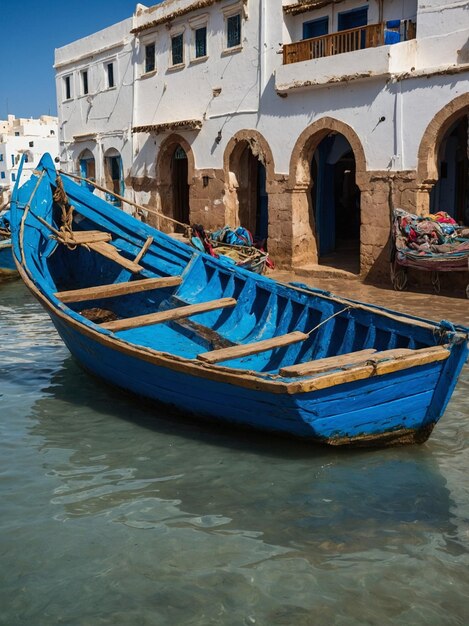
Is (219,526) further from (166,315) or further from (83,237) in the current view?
(83,237)

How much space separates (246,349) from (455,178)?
1026 centimetres

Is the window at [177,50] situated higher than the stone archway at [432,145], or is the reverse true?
the window at [177,50]

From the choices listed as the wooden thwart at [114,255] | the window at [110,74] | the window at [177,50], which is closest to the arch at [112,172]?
the window at [110,74]

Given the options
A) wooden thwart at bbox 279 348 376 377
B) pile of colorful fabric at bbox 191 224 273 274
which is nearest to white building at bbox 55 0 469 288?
pile of colorful fabric at bbox 191 224 273 274

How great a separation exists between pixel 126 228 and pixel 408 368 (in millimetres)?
5658

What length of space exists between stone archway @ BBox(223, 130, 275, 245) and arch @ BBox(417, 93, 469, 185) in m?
5.02

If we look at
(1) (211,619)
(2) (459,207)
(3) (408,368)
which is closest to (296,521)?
(1) (211,619)

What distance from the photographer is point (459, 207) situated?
14500 mm

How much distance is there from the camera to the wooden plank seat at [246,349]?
5.77 m

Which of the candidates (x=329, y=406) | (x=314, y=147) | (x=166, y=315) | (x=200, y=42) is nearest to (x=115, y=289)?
(x=166, y=315)

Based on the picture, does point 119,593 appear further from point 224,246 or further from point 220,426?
point 224,246

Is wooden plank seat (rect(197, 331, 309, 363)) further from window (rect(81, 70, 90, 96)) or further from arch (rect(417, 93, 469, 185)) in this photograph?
window (rect(81, 70, 90, 96))

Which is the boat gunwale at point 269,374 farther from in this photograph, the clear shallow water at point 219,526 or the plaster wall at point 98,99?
the plaster wall at point 98,99

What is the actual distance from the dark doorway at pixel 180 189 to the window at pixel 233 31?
4317 millimetres
